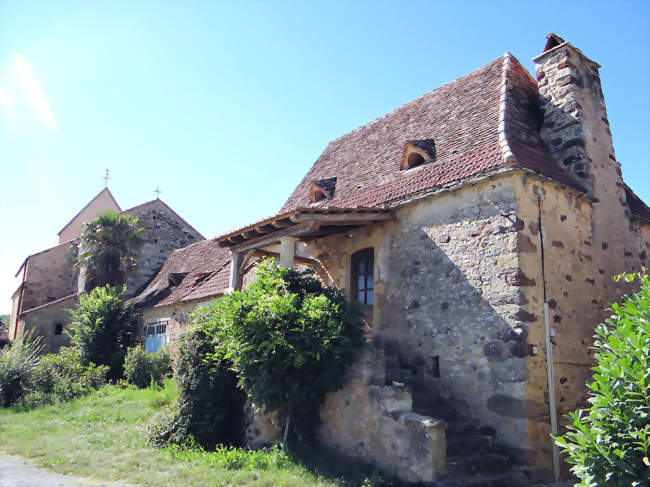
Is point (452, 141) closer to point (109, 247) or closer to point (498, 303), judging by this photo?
point (498, 303)

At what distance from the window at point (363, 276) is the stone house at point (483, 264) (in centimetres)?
3

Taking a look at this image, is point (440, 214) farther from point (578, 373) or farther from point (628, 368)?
point (628, 368)

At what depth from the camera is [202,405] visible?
30.5ft

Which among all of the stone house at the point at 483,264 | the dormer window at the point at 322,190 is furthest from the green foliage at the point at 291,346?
the dormer window at the point at 322,190

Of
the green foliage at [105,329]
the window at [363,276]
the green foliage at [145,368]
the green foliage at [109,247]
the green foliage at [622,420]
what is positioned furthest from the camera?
the green foliage at [109,247]

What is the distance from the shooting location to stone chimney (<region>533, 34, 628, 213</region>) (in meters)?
9.34

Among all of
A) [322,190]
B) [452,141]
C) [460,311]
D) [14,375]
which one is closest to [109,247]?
[14,375]

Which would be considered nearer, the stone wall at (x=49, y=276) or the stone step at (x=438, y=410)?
the stone step at (x=438, y=410)

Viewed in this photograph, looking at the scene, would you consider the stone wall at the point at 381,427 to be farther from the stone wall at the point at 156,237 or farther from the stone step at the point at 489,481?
the stone wall at the point at 156,237

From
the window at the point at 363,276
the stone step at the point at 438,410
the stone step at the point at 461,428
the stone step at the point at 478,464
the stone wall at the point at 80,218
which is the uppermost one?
the stone wall at the point at 80,218

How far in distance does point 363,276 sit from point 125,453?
220 inches

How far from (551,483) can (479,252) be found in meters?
3.50

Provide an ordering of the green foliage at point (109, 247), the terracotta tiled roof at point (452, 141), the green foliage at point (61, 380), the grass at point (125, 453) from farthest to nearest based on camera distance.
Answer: the green foliage at point (109, 247) < the green foliage at point (61, 380) < the terracotta tiled roof at point (452, 141) < the grass at point (125, 453)

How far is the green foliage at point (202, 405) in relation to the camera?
912 cm
